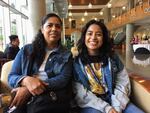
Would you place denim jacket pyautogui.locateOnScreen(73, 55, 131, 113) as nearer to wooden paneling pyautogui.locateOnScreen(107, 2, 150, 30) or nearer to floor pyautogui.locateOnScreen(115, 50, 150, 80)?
floor pyautogui.locateOnScreen(115, 50, 150, 80)

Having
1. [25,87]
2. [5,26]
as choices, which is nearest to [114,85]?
[25,87]

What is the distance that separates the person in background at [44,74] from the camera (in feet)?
7.07

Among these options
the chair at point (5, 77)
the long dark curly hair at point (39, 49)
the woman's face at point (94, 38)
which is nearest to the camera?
the long dark curly hair at point (39, 49)

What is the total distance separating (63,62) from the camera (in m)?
2.38

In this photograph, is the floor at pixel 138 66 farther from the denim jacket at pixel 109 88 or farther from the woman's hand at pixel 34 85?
the woman's hand at pixel 34 85

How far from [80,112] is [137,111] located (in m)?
0.55

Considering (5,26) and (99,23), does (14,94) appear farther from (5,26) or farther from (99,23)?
(5,26)

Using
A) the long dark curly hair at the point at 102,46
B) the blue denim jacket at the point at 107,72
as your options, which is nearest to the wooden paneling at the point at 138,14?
the long dark curly hair at the point at 102,46

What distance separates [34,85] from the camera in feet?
7.05

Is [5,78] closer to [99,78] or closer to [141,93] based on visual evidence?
[99,78]

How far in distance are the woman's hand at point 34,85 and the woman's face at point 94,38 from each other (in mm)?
642

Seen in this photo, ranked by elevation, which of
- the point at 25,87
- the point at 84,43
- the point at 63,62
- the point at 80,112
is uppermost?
the point at 84,43

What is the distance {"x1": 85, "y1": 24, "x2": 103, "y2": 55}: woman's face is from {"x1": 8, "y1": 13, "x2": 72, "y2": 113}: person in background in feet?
0.81

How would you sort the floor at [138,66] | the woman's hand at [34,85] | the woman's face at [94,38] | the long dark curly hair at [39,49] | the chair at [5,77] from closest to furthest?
the woman's hand at [34,85] < the long dark curly hair at [39,49] < the woman's face at [94,38] < the chair at [5,77] < the floor at [138,66]
